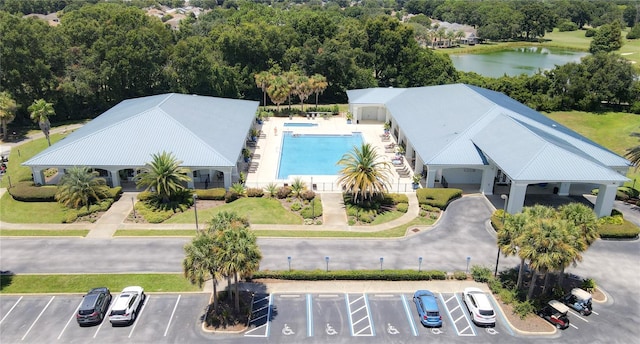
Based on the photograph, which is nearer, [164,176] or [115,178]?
[164,176]

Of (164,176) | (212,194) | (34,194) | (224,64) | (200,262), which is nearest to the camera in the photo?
(200,262)

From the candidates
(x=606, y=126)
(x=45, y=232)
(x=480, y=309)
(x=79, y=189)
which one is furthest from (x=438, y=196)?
(x=606, y=126)

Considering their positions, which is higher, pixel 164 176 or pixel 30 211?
pixel 164 176

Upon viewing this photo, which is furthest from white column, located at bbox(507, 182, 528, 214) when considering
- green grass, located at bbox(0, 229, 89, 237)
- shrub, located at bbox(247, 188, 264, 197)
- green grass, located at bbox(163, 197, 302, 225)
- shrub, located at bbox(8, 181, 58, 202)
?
shrub, located at bbox(8, 181, 58, 202)

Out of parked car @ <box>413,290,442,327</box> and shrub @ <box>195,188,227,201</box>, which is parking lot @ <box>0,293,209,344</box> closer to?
parked car @ <box>413,290,442,327</box>

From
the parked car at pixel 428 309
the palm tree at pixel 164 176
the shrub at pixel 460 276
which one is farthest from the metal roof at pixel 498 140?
the palm tree at pixel 164 176

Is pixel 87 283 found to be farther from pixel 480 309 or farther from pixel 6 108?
pixel 6 108
